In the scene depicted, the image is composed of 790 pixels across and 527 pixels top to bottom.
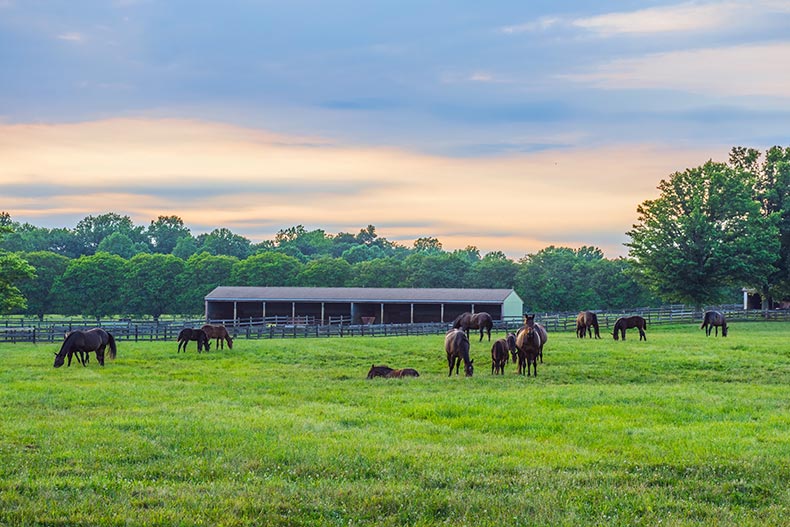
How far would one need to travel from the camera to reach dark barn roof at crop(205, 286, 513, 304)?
59.8 m

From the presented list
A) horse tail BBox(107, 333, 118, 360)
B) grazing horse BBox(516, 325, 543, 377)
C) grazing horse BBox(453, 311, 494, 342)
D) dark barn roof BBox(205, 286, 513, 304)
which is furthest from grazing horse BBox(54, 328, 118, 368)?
dark barn roof BBox(205, 286, 513, 304)

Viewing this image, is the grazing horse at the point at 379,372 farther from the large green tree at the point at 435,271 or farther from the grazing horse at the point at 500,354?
the large green tree at the point at 435,271

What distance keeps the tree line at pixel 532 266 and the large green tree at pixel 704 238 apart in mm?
80

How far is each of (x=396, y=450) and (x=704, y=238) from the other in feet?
164

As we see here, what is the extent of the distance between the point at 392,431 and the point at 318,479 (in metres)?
3.20

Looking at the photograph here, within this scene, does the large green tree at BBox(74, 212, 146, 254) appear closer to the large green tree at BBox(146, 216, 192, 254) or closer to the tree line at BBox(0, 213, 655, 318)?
the large green tree at BBox(146, 216, 192, 254)

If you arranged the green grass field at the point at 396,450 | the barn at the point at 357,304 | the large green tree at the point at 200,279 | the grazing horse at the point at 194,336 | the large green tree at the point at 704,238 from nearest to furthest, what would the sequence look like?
the green grass field at the point at 396,450 → the grazing horse at the point at 194,336 → the large green tree at the point at 704,238 → the barn at the point at 357,304 → the large green tree at the point at 200,279

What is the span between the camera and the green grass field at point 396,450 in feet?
26.7

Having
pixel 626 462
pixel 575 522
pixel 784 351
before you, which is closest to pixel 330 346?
pixel 784 351

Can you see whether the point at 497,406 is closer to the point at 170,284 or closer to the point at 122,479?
the point at 122,479

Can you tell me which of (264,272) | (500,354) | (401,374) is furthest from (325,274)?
(401,374)

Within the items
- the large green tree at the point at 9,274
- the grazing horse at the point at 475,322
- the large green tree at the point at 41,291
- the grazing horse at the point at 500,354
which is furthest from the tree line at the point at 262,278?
the grazing horse at the point at 500,354

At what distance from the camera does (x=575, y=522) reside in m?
7.81

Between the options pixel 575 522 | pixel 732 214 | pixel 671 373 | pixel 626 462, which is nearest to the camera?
pixel 575 522
